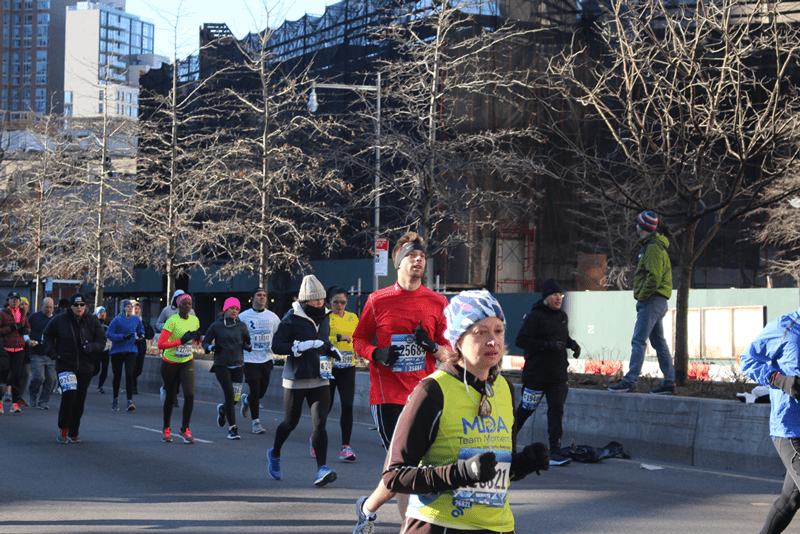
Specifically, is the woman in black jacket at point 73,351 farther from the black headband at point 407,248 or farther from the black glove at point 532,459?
the black glove at point 532,459

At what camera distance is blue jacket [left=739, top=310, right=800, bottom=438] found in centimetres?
555

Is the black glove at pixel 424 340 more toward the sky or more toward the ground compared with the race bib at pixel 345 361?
more toward the sky

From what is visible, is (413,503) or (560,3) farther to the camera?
(560,3)

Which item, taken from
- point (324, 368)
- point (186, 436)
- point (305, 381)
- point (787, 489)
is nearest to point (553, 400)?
point (324, 368)

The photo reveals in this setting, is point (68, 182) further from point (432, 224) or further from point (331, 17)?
point (432, 224)

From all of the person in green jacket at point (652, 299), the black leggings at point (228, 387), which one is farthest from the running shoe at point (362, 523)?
the black leggings at point (228, 387)

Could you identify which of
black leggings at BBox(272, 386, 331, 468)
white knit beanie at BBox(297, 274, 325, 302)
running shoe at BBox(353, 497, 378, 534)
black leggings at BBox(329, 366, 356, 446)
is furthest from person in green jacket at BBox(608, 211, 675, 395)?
running shoe at BBox(353, 497, 378, 534)

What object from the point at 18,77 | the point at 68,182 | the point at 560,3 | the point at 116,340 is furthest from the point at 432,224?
the point at 18,77

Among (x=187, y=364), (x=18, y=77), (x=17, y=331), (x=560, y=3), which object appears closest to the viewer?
(x=187, y=364)

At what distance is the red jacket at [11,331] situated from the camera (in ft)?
55.7

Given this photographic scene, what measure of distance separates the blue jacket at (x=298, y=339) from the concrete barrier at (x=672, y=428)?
3927 mm

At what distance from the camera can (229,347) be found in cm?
1295

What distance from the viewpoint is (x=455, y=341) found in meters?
3.47

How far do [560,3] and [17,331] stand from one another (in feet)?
97.1
